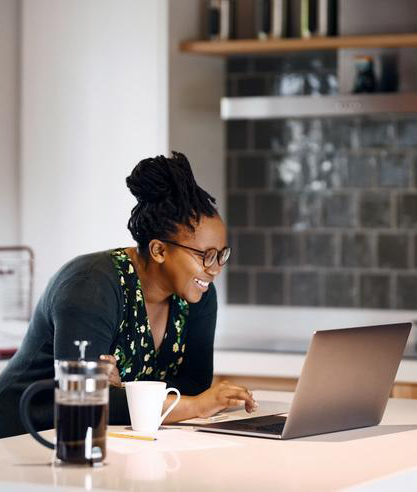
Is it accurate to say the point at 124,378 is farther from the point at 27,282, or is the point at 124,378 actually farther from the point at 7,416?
the point at 27,282

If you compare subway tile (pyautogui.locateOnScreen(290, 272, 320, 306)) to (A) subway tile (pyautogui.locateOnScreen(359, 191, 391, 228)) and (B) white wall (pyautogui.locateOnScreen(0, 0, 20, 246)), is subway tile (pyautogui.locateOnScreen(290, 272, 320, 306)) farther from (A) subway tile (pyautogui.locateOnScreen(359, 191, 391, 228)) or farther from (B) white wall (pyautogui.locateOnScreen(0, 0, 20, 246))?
(B) white wall (pyautogui.locateOnScreen(0, 0, 20, 246))

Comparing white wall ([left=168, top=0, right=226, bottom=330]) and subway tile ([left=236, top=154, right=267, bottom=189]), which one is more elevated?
white wall ([left=168, top=0, right=226, bottom=330])

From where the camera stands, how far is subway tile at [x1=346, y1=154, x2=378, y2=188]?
15.5 feet

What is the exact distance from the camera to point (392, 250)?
4695mm

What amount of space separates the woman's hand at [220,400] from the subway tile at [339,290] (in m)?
2.33

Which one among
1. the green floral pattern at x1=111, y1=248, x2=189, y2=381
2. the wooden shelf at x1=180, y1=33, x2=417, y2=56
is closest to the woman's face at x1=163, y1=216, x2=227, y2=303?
the green floral pattern at x1=111, y1=248, x2=189, y2=381

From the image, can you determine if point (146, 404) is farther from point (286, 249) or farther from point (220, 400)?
point (286, 249)

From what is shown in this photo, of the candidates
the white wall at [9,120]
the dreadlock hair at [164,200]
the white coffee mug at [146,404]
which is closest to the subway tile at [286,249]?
the white wall at [9,120]

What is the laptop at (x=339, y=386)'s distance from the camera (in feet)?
7.23

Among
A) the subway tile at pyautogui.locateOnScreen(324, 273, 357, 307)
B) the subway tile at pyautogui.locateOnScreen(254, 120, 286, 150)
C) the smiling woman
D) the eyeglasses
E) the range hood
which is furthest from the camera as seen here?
the subway tile at pyautogui.locateOnScreen(254, 120, 286, 150)

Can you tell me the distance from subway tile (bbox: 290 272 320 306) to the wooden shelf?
0.99m

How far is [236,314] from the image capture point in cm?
489

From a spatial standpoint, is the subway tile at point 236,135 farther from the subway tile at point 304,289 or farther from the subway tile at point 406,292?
the subway tile at point 406,292

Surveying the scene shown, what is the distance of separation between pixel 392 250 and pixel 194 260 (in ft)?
7.49
